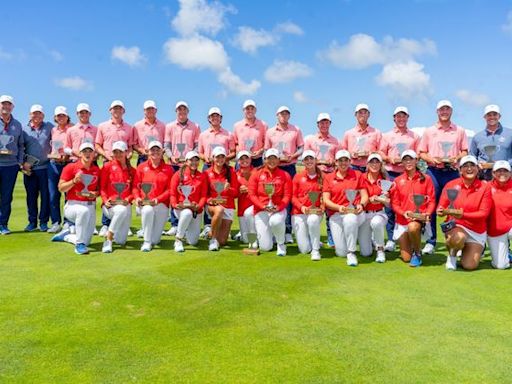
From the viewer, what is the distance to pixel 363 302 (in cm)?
621

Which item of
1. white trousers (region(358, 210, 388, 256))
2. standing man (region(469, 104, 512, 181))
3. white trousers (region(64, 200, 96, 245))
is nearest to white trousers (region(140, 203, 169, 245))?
white trousers (region(64, 200, 96, 245))

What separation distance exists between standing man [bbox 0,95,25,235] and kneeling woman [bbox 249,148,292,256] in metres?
5.62

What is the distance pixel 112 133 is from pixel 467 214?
749 cm

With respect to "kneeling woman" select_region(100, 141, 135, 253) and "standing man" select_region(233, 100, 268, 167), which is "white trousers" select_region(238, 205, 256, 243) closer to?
"standing man" select_region(233, 100, 268, 167)

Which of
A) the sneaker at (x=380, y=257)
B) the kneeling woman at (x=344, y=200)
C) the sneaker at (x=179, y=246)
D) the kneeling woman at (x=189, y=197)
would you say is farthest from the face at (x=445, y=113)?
the sneaker at (x=179, y=246)

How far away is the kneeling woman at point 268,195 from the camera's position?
9.57 m

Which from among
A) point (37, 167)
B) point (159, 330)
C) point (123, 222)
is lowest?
point (159, 330)

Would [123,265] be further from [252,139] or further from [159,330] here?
[252,139]

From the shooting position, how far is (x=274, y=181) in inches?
379

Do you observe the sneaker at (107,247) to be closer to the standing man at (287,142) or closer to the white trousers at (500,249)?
the standing man at (287,142)

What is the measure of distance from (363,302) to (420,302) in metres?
0.75

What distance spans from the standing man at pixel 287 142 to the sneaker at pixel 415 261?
Answer: 2886mm

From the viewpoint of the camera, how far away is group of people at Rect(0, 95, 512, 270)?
341 inches

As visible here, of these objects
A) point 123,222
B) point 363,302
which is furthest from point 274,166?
point 363,302
